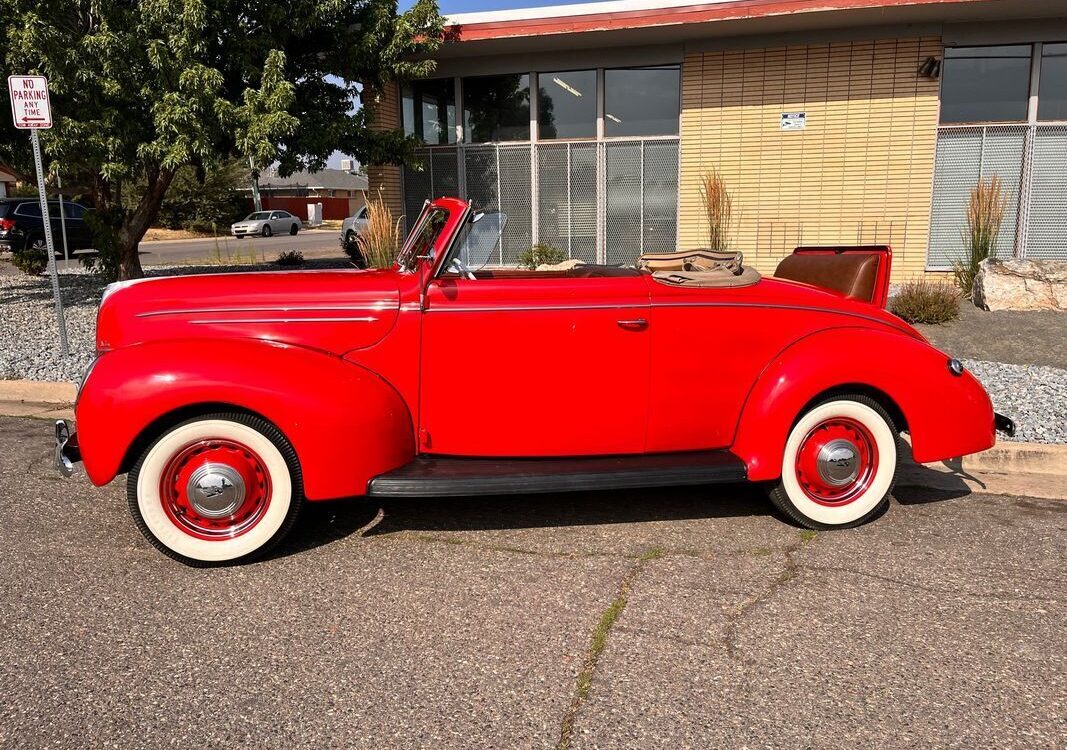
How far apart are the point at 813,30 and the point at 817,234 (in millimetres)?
3093

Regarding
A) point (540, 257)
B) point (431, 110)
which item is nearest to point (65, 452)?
point (540, 257)

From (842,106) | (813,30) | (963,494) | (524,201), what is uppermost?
(813,30)

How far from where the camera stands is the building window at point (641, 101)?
12820 mm

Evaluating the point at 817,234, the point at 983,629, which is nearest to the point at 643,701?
the point at 983,629

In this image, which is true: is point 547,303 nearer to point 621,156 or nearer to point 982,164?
point 621,156

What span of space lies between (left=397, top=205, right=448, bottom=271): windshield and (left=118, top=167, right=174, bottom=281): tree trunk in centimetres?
919

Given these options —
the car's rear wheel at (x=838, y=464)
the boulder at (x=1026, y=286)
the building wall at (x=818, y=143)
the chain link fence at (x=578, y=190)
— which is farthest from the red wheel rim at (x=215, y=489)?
the building wall at (x=818, y=143)

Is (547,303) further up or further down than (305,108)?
further down

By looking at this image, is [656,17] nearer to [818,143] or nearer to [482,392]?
[818,143]

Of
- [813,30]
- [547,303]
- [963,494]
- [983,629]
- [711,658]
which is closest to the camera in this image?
[711,658]

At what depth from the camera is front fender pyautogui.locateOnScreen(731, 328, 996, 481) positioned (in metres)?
3.71

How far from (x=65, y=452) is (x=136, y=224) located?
996cm

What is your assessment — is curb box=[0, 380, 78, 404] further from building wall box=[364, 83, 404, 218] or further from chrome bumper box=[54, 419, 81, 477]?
building wall box=[364, 83, 404, 218]

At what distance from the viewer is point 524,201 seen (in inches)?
541
